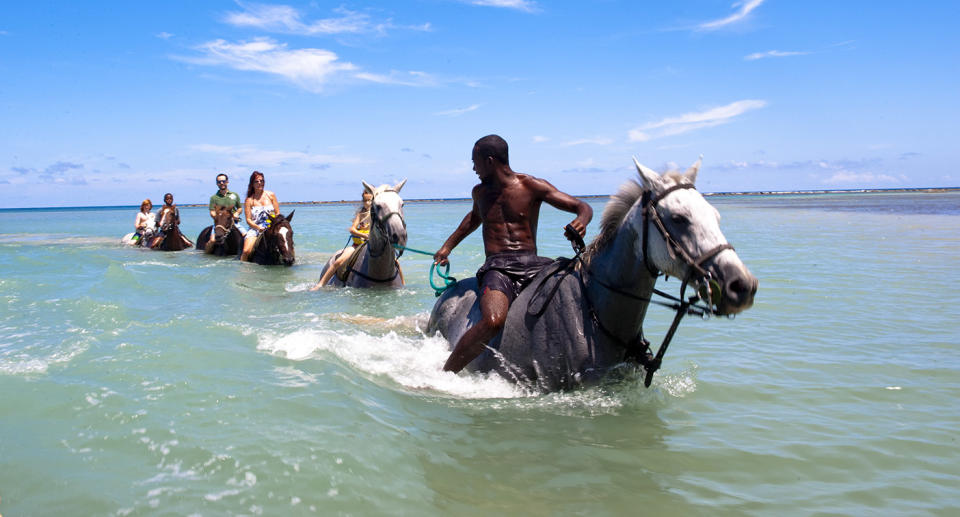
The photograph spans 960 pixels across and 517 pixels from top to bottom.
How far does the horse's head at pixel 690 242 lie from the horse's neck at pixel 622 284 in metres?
0.15

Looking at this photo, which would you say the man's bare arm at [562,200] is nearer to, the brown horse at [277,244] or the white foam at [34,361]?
the white foam at [34,361]

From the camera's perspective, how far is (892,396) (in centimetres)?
475

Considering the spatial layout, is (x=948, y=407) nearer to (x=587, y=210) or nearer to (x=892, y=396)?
(x=892, y=396)

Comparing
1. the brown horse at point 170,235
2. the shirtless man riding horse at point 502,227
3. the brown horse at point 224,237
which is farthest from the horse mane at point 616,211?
the brown horse at point 170,235

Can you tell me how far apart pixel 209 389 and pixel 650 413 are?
318cm

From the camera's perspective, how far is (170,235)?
66.9ft

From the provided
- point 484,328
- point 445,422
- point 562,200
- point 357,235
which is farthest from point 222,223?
point 445,422

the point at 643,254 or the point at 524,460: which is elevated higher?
the point at 643,254

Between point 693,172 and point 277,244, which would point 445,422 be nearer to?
point 693,172

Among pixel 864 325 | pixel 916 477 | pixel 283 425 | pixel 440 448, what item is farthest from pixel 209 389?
pixel 864 325

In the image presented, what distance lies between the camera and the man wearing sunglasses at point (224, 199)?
1728 cm

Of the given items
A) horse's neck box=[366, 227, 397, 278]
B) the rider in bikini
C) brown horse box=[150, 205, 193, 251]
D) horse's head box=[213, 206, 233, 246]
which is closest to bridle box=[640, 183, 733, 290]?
horse's neck box=[366, 227, 397, 278]

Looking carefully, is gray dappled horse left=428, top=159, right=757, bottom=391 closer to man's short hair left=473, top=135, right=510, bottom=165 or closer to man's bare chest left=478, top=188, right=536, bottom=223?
man's bare chest left=478, top=188, right=536, bottom=223

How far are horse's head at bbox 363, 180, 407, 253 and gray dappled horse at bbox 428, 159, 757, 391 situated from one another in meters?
3.88
